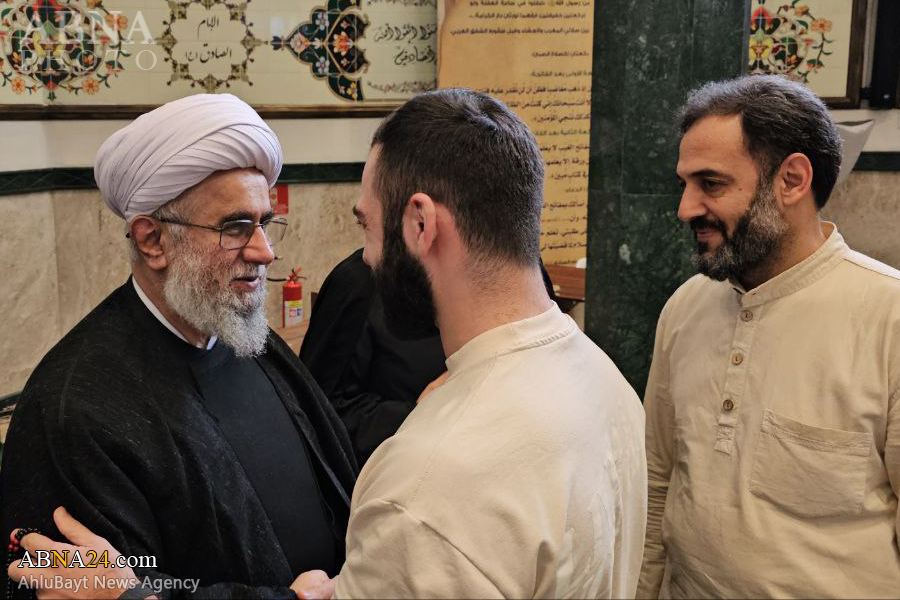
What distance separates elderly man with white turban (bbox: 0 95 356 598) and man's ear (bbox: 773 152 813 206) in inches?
52.9

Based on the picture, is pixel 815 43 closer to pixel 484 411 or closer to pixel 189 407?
pixel 189 407

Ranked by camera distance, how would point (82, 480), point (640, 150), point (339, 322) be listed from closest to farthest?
1. point (82, 480)
2. point (339, 322)
3. point (640, 150)

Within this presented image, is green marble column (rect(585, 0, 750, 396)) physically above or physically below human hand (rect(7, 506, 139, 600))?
above

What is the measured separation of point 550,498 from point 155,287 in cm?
129

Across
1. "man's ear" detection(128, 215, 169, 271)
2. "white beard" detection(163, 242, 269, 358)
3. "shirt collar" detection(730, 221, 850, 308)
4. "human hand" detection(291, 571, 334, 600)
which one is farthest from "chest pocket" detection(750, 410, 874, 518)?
"man's ear" detection(128, 215, 169, 271)

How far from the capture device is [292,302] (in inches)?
217

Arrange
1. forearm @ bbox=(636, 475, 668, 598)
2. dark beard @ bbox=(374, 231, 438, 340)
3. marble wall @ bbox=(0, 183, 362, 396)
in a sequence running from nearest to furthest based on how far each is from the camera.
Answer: dark beard @ bbox=(374, 231, 438, 340), forearm @ bbox=(636, 475, 668, 598), marble wall @ bbox=(0, 183, 362, 396)

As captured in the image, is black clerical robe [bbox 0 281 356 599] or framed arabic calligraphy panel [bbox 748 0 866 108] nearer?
black clerical robe [bbox 0 281 356 599]

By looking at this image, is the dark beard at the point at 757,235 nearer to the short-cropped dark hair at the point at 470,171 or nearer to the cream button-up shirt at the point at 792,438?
the cream button-up shirt at the point at 792,438

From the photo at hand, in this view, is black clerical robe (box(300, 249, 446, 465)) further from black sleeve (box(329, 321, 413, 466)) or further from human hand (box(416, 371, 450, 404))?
human hand (box(416, 371, 450, 404))

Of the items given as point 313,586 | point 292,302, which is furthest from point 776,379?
point 292,302

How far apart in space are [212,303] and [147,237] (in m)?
0.25

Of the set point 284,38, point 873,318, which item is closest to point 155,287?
point 873,318

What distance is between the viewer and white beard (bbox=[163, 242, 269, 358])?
2.20 meters
